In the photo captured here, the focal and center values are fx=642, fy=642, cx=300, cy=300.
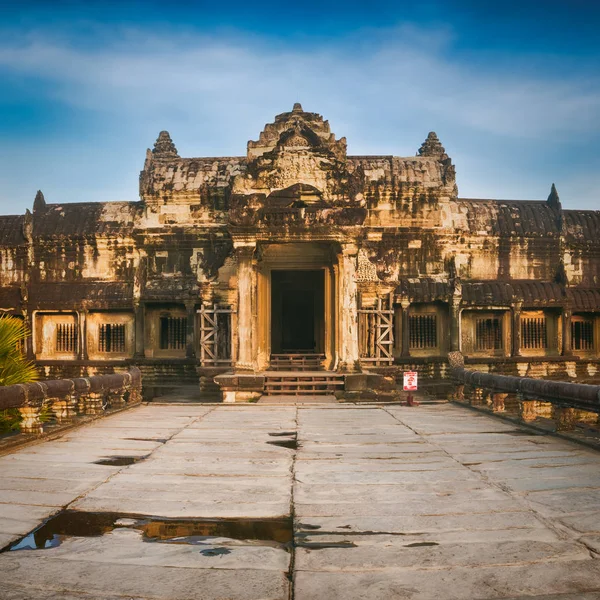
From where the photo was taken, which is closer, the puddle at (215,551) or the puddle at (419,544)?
the puddle at (215,551)

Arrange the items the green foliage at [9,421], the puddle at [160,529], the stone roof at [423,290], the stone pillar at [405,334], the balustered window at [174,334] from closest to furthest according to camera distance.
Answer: the puddle at [160,529], the green foliage at [9,421], the stone roof at [423,290], the stone pillar at [405,334], the balustered window at [174,334]

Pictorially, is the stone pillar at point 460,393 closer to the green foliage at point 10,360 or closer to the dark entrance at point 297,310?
the dark entrance at point 297,310

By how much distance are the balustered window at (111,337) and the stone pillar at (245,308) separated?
406 inches

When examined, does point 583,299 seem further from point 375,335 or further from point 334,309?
point 334,309

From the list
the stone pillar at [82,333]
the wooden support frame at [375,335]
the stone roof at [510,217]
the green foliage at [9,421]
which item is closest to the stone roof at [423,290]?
the stone roof at [510,217]

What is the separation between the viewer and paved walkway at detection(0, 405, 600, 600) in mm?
3455

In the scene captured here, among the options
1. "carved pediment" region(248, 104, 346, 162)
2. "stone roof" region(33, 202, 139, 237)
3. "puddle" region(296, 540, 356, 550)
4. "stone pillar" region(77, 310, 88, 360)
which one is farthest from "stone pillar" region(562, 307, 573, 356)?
"puddle" region(296, 540, 356, 550)

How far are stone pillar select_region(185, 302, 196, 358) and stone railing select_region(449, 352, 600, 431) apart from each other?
1149 cm

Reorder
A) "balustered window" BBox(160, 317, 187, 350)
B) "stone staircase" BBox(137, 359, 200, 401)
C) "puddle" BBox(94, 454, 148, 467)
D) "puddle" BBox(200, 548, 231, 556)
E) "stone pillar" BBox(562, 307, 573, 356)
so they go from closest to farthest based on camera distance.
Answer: "puddle" BBox(200, 548, 231, 556), "puddle" BBox(94, 454, 148, 467), "stone staircase" BBox(137, 359, 200, 401), "balustered window" BBox(160, 317, 187, 350), "stone pillar" BBox(562, 307, 573, 356)

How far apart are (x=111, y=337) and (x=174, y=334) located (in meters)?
2.49

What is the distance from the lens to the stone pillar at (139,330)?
75.0 ft

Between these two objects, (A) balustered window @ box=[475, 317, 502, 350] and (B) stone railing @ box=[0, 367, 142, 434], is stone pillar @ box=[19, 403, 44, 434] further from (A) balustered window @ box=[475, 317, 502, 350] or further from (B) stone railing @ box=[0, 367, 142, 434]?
(A) balustered window @ box=[475, 317, 502, 350]

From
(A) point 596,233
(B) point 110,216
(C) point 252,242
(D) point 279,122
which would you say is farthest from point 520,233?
(B) point 110,216

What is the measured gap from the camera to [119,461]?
6.71 m
